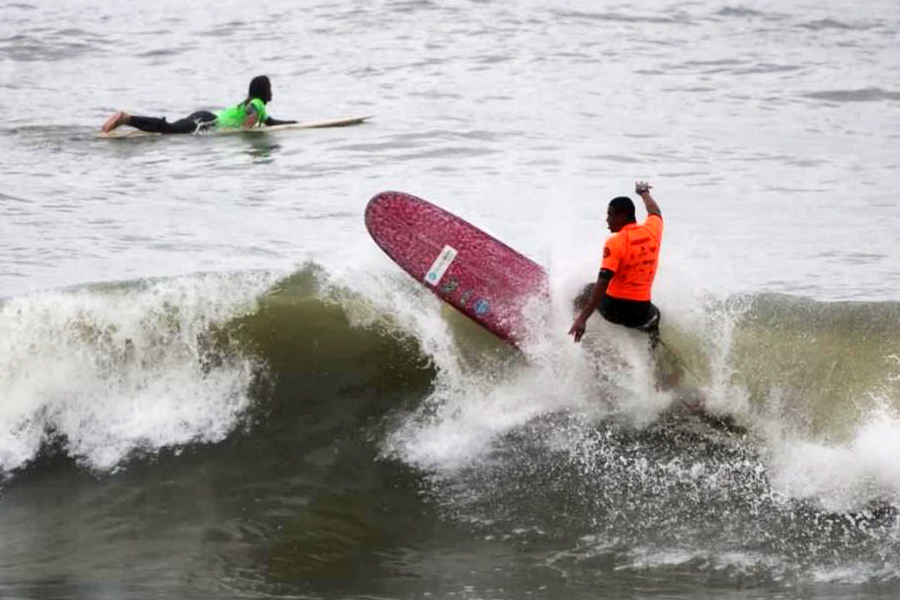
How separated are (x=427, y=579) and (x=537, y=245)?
246 inches

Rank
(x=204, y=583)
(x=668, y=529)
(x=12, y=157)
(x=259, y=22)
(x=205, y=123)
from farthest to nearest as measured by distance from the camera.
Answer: (x=259, y=22), (x=205, y=123), (x=12, y=157), (x=668, y=529), (x=204, y=583)

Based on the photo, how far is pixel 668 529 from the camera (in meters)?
7.25

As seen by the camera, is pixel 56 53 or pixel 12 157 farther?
pixel 56 53

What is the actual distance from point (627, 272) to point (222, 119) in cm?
1185

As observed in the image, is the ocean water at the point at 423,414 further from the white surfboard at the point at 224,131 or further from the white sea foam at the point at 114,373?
the white surfboard at the point at 224,131

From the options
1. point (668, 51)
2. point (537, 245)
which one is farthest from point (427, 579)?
point (668, 51)

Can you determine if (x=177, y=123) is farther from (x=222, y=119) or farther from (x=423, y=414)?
(x=423, y=414)

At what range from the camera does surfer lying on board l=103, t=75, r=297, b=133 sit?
18266 mm

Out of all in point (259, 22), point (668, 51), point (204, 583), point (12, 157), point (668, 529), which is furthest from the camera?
point (259, 22)

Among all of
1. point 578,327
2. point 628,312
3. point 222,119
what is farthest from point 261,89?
point 578,327

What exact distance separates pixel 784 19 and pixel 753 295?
771 inches

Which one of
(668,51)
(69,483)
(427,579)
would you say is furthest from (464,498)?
(668,51)

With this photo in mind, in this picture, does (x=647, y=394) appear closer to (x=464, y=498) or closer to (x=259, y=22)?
(x=464, y=498)

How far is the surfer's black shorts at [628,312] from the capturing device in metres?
7.79
